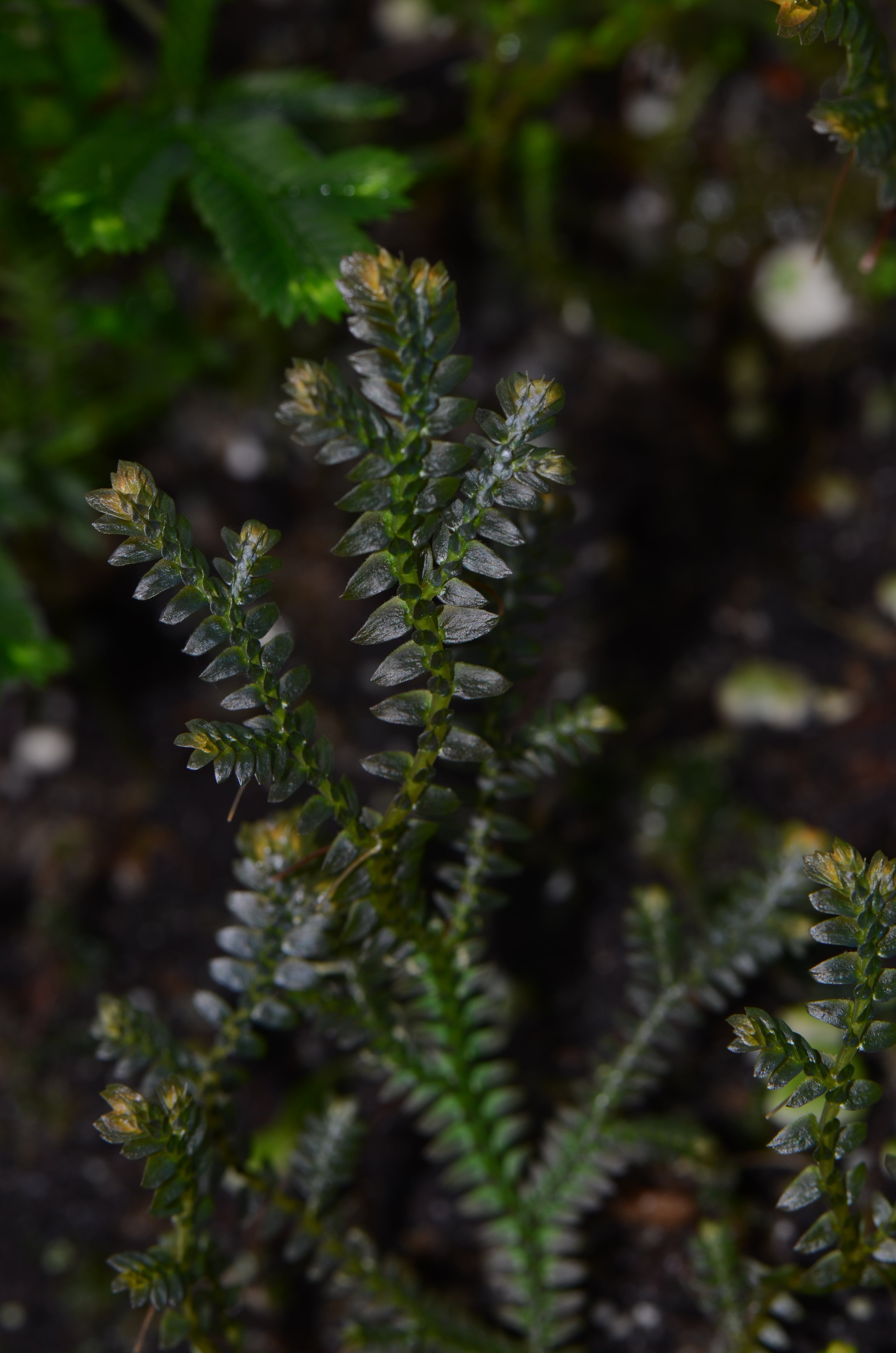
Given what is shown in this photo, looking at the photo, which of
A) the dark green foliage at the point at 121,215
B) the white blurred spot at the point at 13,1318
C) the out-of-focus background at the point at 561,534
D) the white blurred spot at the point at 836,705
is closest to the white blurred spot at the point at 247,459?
the out-of-focus background at the point at 561,534

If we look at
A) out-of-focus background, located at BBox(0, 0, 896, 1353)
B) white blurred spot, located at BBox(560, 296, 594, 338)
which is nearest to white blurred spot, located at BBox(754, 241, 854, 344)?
out-of-focus background, located at BBox(0, 0, 896, 1353)

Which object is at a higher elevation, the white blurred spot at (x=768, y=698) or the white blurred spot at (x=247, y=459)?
the white blurred spot at (x=768, y=698)

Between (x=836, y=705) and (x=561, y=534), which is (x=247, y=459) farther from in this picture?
(x=836, y=705)

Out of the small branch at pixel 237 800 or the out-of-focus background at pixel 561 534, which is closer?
the small branch at pixel 237 800

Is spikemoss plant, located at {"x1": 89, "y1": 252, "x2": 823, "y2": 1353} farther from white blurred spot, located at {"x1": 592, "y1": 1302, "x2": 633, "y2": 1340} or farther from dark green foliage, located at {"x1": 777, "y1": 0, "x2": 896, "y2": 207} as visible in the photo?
dark green foliage, located at {"x1": 777, "y1": 0, "x2": 896, "y2": 207}

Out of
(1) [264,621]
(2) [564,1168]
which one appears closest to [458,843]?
(1) [264,621]

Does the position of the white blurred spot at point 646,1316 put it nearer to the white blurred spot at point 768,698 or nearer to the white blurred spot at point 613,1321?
the white blurred spot at point 613,1321

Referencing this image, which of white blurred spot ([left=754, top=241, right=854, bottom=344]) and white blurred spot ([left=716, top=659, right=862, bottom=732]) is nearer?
white blurred spot ([left=716, top=659, right=862, bottom=732])
